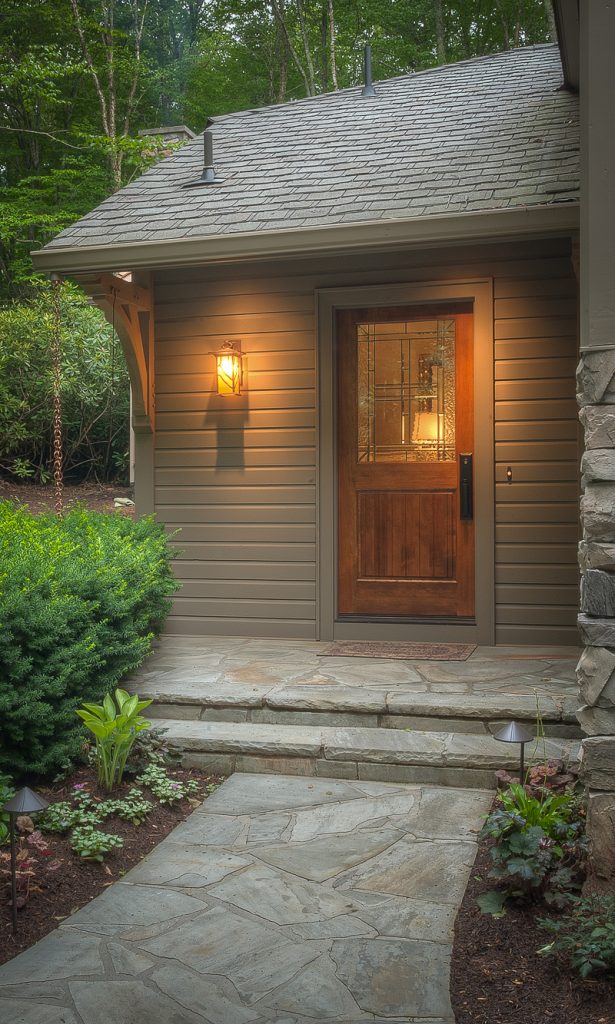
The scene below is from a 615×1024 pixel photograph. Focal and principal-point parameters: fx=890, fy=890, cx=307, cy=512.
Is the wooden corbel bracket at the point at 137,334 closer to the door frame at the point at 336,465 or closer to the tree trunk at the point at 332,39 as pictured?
the door frame at the point at 336,465

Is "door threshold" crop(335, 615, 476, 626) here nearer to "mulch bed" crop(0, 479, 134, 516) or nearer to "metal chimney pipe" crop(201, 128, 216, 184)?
"metal chimney pipe" crop(201, 128, 216, 184)

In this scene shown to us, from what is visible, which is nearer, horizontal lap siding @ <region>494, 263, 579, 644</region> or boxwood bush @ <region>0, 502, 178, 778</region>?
boxwood bush @ <region>0, 502, 178, 778</region>

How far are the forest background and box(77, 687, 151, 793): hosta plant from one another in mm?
6940

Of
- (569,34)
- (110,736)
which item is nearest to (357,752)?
(110,736)

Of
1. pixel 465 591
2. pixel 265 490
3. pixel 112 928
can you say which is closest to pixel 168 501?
pixel 265 490

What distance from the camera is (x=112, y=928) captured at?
8.87 feet

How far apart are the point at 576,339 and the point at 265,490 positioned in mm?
2196

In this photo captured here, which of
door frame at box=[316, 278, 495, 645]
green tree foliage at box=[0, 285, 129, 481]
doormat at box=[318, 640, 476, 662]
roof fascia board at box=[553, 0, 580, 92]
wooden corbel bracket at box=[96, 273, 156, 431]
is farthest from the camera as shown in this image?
green tree foliage at box=[0, 285, 129, 481]

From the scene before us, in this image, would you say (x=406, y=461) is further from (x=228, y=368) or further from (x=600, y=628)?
(x=600, y=628)

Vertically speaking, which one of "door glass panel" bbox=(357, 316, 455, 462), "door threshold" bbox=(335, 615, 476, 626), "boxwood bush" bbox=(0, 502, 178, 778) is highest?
"door glass panel" bbox=(357, 316, 455, 462)

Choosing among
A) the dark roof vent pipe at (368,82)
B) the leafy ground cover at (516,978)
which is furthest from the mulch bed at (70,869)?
the dark roof vent pipe at (368,82)

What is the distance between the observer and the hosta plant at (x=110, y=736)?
354 centimetres

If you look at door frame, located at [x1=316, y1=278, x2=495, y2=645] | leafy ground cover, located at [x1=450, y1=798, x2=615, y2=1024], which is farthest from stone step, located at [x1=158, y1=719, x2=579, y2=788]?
door frame, located at [x1=316, y1=278, x2=495, y2=645]

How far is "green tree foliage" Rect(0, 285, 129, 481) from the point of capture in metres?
11.2
